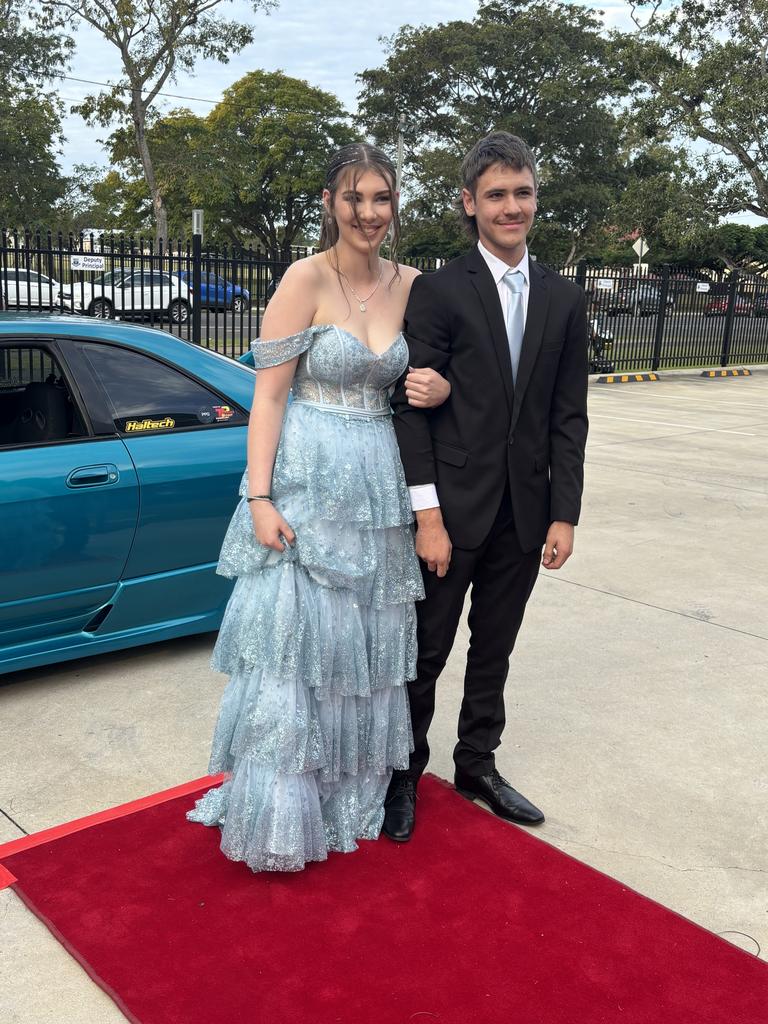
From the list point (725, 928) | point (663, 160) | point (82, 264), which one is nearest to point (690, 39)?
point (663, 160)

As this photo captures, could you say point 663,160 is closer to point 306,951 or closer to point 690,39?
point 690,39

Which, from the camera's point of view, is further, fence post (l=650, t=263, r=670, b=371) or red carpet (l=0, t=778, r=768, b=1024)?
fence post (l=650, t=263, r=670, b=371)

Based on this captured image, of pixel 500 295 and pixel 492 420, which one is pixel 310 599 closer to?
pixel 492 420

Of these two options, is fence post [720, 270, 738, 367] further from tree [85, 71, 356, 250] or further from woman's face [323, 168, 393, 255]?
tree [85, 71, 356, 250]

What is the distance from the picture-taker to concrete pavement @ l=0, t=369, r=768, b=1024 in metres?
2.61

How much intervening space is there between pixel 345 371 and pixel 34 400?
6.06ft

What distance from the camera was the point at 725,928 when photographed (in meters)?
2.47

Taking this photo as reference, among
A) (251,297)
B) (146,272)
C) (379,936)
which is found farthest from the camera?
(251,297)

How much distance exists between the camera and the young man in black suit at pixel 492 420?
2.55 metres

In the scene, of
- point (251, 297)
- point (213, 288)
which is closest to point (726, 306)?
point (251, 297)

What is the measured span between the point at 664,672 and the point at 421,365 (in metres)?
2.22

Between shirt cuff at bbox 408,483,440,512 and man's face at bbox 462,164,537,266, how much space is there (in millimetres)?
651

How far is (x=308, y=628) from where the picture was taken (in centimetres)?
249

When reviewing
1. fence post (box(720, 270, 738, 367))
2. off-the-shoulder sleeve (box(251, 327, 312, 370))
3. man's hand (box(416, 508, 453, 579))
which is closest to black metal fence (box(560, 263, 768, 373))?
fence post (box(720, 270, 738, 367))
